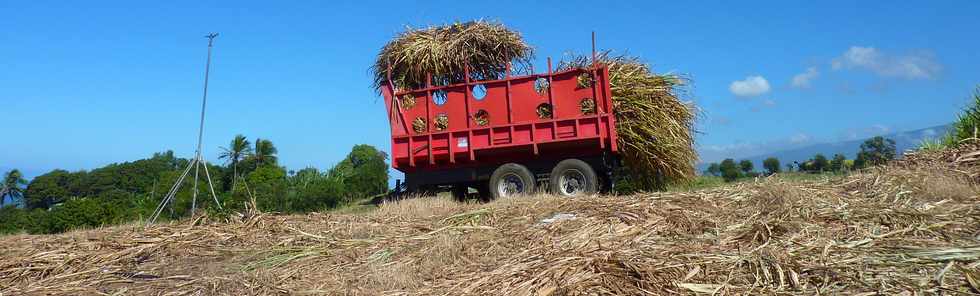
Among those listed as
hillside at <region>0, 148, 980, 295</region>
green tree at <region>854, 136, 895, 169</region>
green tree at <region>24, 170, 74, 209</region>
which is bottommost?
hillside at <region>0, 148, 980, 295</region>

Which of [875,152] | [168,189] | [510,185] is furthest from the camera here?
[168,189]

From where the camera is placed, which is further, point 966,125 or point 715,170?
point 715,170

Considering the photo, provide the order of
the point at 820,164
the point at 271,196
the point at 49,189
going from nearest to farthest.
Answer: the point at 820,164 < the point at 271,196 < the point at 49,189

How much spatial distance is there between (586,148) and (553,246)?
5.24 m

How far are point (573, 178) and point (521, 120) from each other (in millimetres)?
1161

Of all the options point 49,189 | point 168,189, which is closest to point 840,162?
point 168,189

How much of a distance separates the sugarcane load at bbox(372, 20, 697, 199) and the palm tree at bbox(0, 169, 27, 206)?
75.1 feet

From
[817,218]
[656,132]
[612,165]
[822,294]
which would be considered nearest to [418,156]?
[612,165]

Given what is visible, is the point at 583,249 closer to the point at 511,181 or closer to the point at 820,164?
the point at 511,181

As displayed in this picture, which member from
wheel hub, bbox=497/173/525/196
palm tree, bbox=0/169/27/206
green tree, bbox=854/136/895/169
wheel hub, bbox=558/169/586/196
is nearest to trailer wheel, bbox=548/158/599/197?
wheel hub, bbox=558/169/586/196

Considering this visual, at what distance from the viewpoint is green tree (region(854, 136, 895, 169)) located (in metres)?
8.46

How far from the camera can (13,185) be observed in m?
26.9

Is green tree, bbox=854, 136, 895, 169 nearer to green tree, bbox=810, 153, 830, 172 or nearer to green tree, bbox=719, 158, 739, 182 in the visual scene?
green tree, bbox=810, 153, 830, 172

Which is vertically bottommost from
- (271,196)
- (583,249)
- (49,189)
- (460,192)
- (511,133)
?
(583,249)
